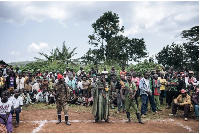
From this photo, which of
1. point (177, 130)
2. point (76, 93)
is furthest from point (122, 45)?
point (177, 130)

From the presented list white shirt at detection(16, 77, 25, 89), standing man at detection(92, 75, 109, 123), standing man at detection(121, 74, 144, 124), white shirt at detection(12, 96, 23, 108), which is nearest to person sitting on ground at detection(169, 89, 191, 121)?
standing man at detection(121, 74, 144, 124)

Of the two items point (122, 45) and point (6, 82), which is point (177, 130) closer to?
point (6, 82)

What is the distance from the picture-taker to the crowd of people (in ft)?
25.4

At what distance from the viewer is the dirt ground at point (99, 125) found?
674 cm

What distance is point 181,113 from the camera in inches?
371

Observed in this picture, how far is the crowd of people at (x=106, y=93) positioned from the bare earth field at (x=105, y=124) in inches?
12.8

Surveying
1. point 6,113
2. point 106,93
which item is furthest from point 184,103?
point 6,113

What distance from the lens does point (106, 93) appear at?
8.11 meters

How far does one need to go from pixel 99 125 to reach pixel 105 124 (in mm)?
257

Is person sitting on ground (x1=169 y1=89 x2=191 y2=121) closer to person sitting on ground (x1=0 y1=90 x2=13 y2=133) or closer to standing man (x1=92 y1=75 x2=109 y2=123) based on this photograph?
standing man (x1=92 y1=75 x2=109 y2=123)

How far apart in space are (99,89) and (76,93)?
4919mm

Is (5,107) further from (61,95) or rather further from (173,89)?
(173,89)

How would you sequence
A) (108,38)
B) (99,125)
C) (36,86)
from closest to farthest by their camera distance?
1. (99,125)
2. (36,86)
3. (108,38)

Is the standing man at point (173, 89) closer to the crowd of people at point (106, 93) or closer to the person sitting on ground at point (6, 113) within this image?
the crowd of people at point (106, 93)
